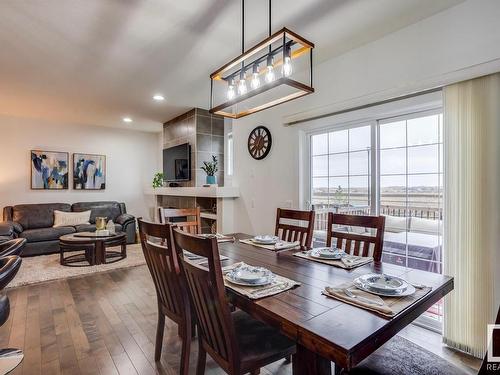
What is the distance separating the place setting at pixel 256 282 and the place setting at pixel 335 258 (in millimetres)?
416

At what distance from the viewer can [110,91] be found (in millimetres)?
4062

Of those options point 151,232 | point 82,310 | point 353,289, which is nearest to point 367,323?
point 353,289

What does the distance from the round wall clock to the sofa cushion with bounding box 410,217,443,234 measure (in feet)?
6.33

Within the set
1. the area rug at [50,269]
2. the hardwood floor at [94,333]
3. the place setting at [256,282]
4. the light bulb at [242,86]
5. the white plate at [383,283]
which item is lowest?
the hardwood floor at [94,333]

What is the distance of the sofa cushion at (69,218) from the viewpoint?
5.35 meters

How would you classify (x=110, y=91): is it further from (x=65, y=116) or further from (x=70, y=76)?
(x=65, y=116)

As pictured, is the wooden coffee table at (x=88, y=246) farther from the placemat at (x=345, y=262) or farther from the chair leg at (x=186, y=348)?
the placemat at (x=345, y=262)

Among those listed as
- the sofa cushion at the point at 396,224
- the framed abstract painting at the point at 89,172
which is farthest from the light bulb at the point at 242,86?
the framed abstract painting at the point at 89,172

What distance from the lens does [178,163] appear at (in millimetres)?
5574

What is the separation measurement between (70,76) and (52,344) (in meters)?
3.06

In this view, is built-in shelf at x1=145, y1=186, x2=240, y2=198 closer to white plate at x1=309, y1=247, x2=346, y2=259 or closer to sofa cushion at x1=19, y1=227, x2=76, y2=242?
sofa cushion at x1=19, y1=227, x2=76, y2=242

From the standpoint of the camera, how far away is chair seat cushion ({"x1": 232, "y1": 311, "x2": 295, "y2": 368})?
1326 mm

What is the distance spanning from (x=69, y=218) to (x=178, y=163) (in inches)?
93.9

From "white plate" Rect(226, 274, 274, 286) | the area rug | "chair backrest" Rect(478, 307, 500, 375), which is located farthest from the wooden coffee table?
"chair backrest" Rect(478, 307, 500, 375)
